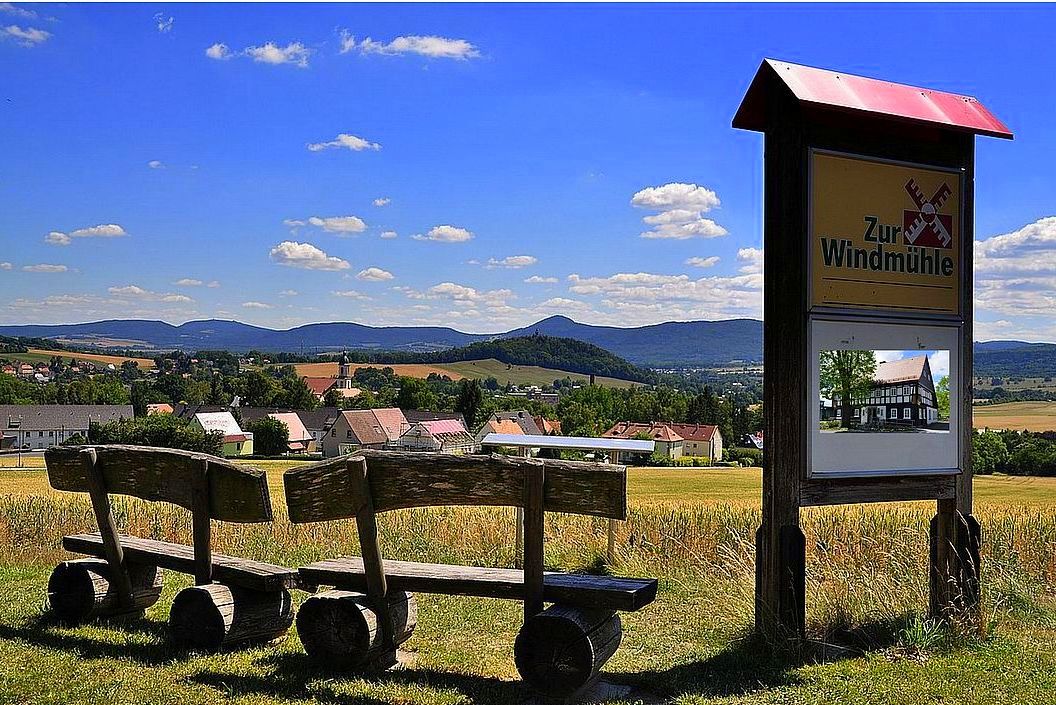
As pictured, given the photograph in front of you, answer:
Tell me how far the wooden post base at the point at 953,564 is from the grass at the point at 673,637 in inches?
8.5

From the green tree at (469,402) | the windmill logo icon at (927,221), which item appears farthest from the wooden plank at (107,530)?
the green tree at (469,402)

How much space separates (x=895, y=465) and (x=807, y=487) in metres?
0.76

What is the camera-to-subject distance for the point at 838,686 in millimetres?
5020

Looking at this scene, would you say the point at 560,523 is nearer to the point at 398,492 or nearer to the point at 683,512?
the point at 683,512

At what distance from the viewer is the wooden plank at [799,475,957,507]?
19.3 feet

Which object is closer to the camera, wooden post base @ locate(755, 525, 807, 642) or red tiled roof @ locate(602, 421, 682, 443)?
wooden post base @ locate(755, 525, 807, 642)

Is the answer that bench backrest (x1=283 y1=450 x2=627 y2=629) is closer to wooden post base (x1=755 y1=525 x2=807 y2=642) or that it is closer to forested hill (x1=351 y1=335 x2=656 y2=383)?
wooden post base (x1=755 y1=525 x2=807 y2=642)

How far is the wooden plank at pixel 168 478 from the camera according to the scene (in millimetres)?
5676

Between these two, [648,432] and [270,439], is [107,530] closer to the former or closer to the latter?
[648,432]

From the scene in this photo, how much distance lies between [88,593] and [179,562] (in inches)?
33.1

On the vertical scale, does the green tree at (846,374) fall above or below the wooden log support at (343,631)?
above

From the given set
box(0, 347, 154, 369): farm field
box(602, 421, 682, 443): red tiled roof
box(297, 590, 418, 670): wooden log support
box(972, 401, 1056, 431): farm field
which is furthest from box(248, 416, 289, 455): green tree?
box(0, 347, 154, 369): farm field

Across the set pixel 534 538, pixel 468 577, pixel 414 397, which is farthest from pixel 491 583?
pixel 414 397

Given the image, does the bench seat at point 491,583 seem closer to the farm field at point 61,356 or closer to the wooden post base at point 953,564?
the wooden post base at point 953,564
